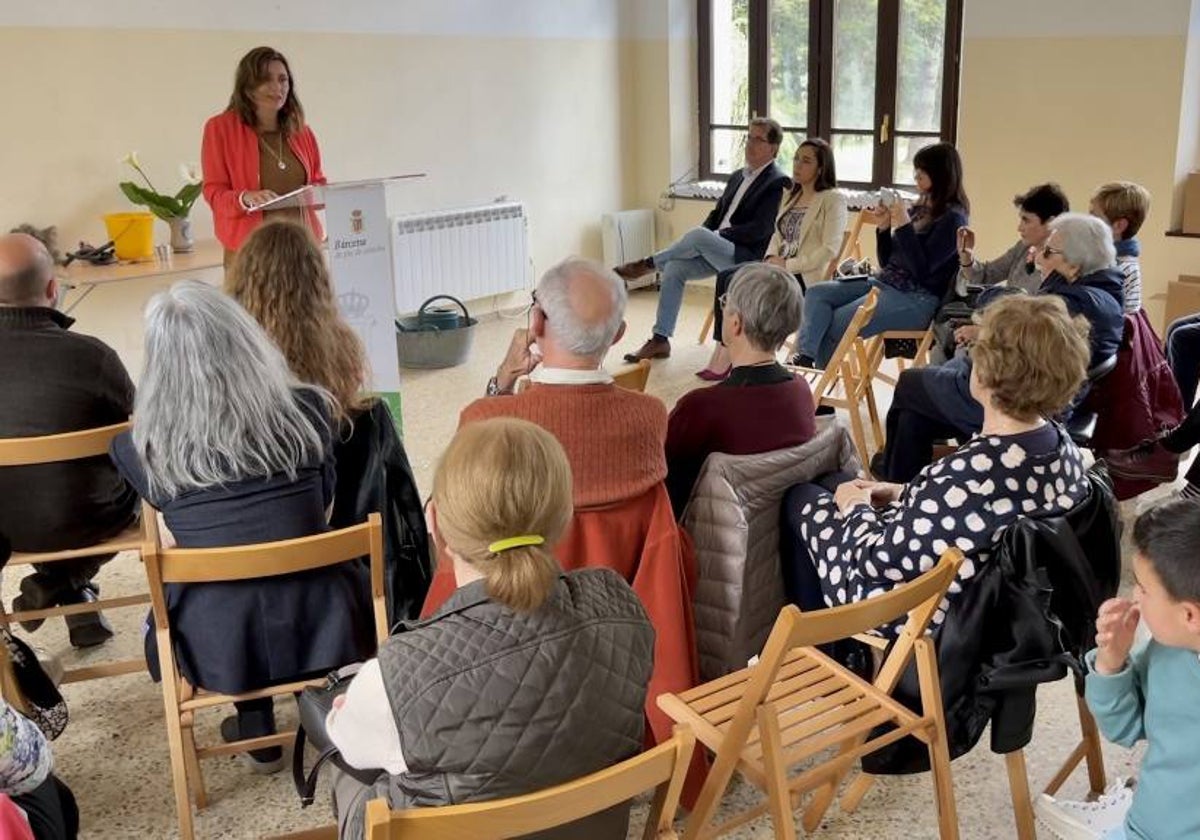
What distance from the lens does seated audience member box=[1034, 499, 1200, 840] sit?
1.47m

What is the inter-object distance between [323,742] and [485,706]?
53 cm

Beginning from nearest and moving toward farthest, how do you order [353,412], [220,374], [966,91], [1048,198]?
[220,374], [353,412], [1048,198], [966,91]

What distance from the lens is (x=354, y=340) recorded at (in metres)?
2.67

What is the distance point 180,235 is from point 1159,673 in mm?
4515

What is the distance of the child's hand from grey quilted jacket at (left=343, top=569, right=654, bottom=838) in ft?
2.20

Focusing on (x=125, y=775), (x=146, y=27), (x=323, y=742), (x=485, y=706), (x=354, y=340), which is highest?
(x=146, y=27)

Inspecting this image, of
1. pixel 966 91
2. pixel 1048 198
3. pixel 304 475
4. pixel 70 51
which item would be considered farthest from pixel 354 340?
pixel 966 91

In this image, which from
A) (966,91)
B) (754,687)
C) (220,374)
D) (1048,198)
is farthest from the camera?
(966,91)

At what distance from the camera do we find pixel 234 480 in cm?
219

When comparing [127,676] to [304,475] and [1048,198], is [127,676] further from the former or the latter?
[1048,198]

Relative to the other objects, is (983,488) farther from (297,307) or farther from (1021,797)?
(297,307)

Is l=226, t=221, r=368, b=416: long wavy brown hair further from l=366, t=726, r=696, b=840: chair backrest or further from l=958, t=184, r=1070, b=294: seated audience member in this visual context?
l=958, t=184, r=1070, b=294: seated audience member

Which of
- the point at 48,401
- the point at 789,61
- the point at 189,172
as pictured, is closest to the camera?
the point at 48,401

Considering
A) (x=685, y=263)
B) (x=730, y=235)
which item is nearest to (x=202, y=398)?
(x=730, y=235)
